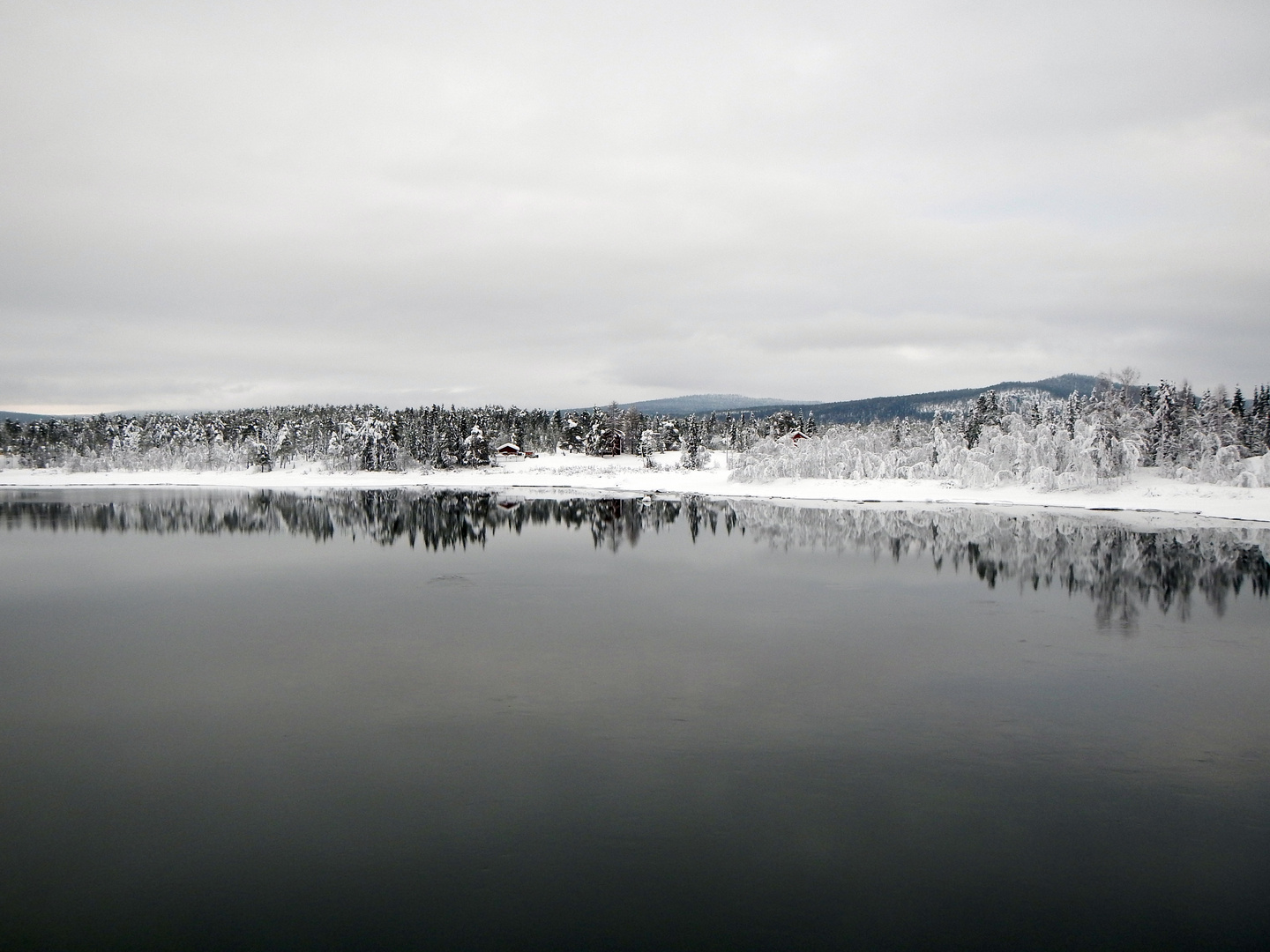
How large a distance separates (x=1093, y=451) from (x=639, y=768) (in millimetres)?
45767

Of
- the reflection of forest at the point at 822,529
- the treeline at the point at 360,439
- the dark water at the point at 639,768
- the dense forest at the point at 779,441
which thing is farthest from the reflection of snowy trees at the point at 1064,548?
the treeline at the point at 360,439

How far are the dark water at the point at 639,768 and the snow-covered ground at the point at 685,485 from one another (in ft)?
86.8

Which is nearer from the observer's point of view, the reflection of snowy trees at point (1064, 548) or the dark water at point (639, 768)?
the dark water at point (639, 768)

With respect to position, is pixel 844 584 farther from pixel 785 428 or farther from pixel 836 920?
pixel 785 428

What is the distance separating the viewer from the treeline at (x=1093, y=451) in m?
44.8

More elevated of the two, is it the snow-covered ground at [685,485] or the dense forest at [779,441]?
the dense forest at [779,441]

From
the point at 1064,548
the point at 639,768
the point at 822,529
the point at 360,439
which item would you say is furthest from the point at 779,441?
the point at 639,768

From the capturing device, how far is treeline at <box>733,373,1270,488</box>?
1762 inches

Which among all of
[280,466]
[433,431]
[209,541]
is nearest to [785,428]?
[433,431]

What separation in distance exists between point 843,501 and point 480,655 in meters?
37.5

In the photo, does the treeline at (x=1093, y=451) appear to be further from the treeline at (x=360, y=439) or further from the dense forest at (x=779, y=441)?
the treeline at (x=360, y=439)

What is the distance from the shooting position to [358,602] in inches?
696

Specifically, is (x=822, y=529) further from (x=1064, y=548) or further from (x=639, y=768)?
(x=639, y=768)

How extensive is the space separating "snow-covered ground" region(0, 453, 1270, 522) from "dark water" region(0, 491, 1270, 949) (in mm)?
26457
